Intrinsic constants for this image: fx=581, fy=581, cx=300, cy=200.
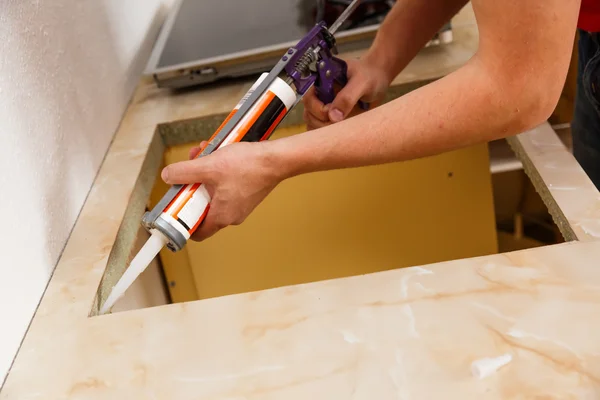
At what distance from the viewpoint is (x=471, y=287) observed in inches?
18.6

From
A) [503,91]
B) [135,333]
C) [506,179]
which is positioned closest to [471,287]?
[503,91]

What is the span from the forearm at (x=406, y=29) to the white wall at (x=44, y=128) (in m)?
0.37

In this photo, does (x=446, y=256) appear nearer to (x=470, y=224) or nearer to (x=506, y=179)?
(x=470, y=224)

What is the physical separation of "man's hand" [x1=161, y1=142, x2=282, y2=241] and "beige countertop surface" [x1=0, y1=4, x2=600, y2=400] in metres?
0.10

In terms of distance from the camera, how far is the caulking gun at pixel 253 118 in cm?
54

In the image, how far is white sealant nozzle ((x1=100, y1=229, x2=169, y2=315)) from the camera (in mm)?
543

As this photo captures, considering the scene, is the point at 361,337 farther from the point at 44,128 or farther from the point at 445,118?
the point at 44,128

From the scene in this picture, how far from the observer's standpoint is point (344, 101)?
0.71m

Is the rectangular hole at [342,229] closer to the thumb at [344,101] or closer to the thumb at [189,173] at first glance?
the thumb at [344,101]

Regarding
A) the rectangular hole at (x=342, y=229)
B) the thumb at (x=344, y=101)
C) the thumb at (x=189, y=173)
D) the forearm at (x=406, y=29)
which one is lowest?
the rectangular hole at (x=342, y=229)

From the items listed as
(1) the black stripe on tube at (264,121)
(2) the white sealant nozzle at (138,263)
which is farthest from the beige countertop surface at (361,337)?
(1) the black stripe on tube at (264,121)

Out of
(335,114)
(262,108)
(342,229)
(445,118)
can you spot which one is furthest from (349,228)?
(445,118)

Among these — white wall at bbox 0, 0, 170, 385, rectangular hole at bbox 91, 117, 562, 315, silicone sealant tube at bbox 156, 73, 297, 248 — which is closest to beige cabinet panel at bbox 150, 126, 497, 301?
rectangular hole at bbox 91, 117, 562, 315

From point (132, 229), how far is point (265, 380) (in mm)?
318
